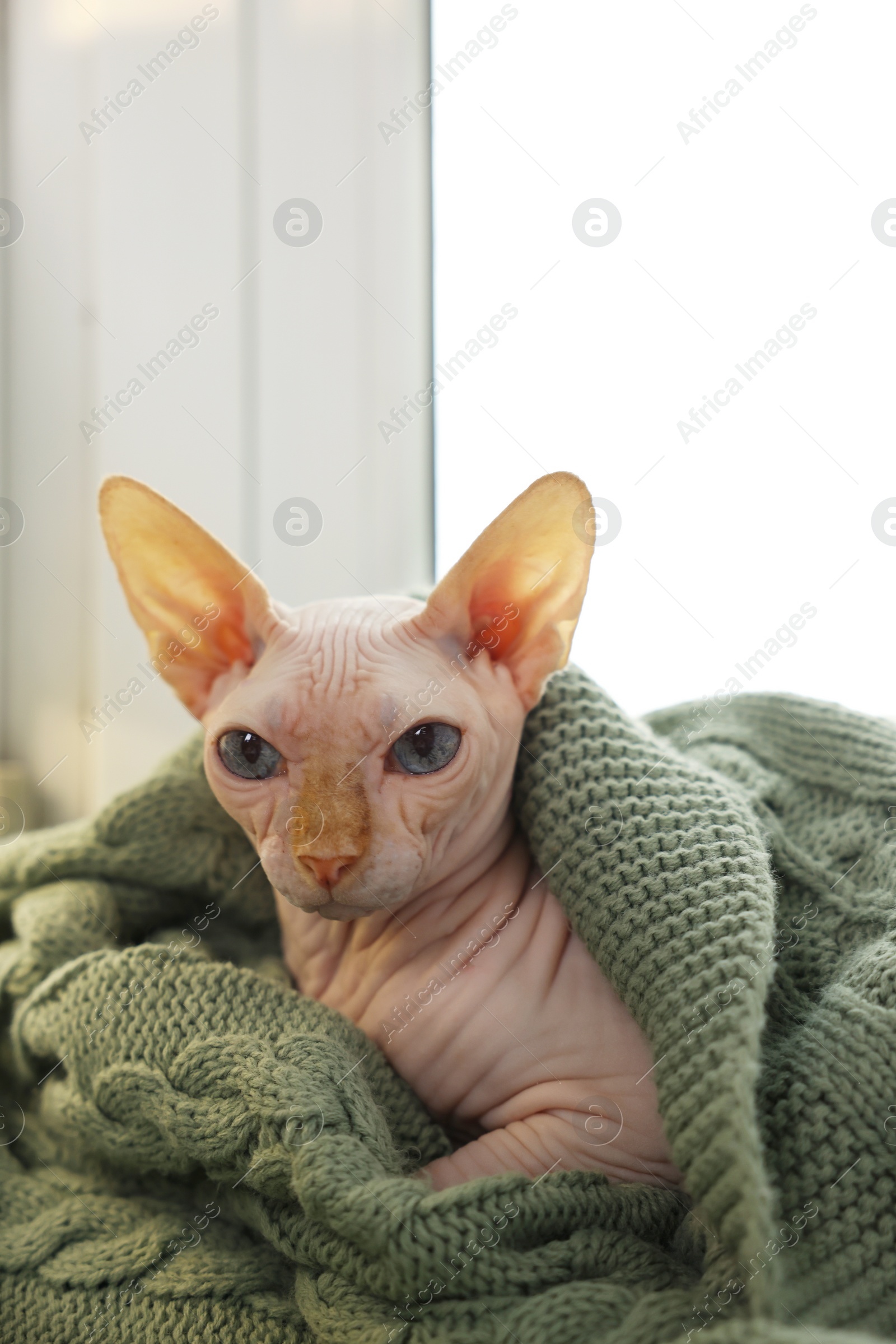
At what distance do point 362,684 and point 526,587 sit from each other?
187 mm

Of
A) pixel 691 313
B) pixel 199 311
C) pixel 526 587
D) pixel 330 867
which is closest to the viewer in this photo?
pixel 330 867

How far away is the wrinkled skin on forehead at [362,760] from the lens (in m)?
0.67

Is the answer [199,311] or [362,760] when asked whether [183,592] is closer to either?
[362,760]

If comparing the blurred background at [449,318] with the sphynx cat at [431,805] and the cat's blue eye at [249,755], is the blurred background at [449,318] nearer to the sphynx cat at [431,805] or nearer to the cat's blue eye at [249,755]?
the sphynx cat at [431,805]

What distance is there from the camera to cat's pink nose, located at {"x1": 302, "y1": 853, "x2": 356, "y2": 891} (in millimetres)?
652

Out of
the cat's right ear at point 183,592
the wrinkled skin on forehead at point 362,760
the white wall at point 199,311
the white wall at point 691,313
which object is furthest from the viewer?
the white wall at point 199,311

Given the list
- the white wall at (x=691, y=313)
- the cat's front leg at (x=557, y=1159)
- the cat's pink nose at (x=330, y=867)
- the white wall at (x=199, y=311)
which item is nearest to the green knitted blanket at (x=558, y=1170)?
the cat's front leg at (x=557, y=1159)

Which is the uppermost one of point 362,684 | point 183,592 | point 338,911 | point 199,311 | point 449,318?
point 199,311

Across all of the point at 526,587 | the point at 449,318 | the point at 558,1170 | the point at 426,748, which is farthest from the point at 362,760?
the point at 449,318

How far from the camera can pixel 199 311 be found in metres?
1.48

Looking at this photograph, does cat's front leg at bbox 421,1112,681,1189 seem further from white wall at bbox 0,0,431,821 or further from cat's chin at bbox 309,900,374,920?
white wall at bbox 0,0,431,821

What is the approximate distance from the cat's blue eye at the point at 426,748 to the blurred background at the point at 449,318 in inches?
23.6

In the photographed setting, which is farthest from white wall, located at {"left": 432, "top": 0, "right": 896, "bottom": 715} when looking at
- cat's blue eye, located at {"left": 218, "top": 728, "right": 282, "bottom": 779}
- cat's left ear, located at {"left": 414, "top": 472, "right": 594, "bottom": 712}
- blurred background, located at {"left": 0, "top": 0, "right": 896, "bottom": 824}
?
cat's blue eye, located at {"left": 218, "top": 728, "right": 282, "bottom": 779}

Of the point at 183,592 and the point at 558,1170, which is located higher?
the point at 183,592
